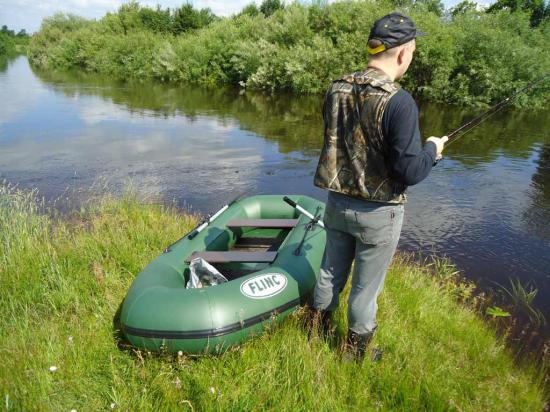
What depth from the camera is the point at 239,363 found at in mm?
2609

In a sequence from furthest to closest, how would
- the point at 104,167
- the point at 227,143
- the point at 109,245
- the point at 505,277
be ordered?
1. the point at 227,143
2. the point at 104,167
3. the point at 505,277
4. the point at 109,245

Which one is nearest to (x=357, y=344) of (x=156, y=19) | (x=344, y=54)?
(x=344, y=54)

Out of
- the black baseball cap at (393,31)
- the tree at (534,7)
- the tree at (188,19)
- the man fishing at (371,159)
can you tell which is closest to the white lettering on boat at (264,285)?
the man fishing at (371,159)

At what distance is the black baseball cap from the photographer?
209 cm

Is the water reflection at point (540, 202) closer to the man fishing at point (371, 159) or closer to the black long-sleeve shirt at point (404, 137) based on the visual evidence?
the man fishing at point (371, 159)

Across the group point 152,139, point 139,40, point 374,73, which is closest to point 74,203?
point 152,139

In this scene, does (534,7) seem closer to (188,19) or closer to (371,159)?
(188,19)

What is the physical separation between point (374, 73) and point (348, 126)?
0.28 metres

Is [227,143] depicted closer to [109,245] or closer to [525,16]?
[109,245]

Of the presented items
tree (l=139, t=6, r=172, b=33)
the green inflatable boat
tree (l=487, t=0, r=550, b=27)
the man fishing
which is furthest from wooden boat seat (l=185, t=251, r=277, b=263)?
tree (l=139, t=6, r=172, b=33)

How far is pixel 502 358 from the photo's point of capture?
3213 mm

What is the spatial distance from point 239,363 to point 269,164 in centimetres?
683

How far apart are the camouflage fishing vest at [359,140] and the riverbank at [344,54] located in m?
16.6

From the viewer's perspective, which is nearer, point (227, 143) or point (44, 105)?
point (227, 143)
